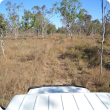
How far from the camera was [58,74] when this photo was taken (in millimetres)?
5113

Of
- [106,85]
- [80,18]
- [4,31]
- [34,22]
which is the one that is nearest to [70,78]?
[106,85]

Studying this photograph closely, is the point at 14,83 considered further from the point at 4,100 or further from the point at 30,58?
the point at 30,58

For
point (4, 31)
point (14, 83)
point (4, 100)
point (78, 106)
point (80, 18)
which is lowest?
point (4, 100)

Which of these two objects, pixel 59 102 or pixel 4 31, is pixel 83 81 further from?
pixel 4 31

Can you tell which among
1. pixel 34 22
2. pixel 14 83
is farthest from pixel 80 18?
pixel 14 83

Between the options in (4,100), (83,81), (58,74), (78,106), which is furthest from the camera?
(58,74)

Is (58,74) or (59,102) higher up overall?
(59,102)

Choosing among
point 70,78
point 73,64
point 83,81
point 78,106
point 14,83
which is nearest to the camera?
point 78,106

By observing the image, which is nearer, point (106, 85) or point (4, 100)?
point (4, 100)

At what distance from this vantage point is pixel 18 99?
56.8 inches

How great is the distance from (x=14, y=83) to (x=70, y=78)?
8.13 feet

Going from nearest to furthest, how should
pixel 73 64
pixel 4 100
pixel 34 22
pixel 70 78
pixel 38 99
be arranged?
1. pixel 38 99
2. pixel 4 100
3. pixel 70 78
4. pixel 73 64
5. pixel 34 22

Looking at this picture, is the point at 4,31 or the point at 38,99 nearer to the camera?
the point at 38,99

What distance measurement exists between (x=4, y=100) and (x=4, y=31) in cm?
553
